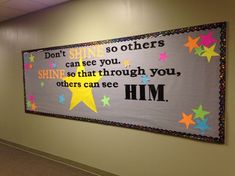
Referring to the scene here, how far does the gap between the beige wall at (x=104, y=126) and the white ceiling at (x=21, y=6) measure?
0.13 metres

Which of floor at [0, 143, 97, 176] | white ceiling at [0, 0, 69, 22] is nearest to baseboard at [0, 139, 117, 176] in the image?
floor at [0, 143, 97, 176]

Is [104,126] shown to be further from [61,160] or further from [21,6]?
[21,6]

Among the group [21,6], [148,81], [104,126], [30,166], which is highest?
[21,6]

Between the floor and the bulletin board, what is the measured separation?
2.57 feet

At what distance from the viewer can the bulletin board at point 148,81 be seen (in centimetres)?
206

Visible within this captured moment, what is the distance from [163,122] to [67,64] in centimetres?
167

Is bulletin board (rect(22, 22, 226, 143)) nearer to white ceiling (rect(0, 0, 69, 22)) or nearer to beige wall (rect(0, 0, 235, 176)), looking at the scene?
beige wall (rect(0, 0, 235, 176))

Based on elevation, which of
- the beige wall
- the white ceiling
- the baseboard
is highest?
the white ceiling

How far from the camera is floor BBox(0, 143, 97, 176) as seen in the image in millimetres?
3160

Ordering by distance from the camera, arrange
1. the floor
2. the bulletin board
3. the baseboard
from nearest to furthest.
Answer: the bulletin board → the baseboard → the floor

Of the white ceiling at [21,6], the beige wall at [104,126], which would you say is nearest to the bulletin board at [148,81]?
the beige wall at [104,126]

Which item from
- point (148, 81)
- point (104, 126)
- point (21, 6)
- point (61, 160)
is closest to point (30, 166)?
point (61, 160)

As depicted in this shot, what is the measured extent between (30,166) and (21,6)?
2476mm

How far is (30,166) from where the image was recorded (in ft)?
11.2
